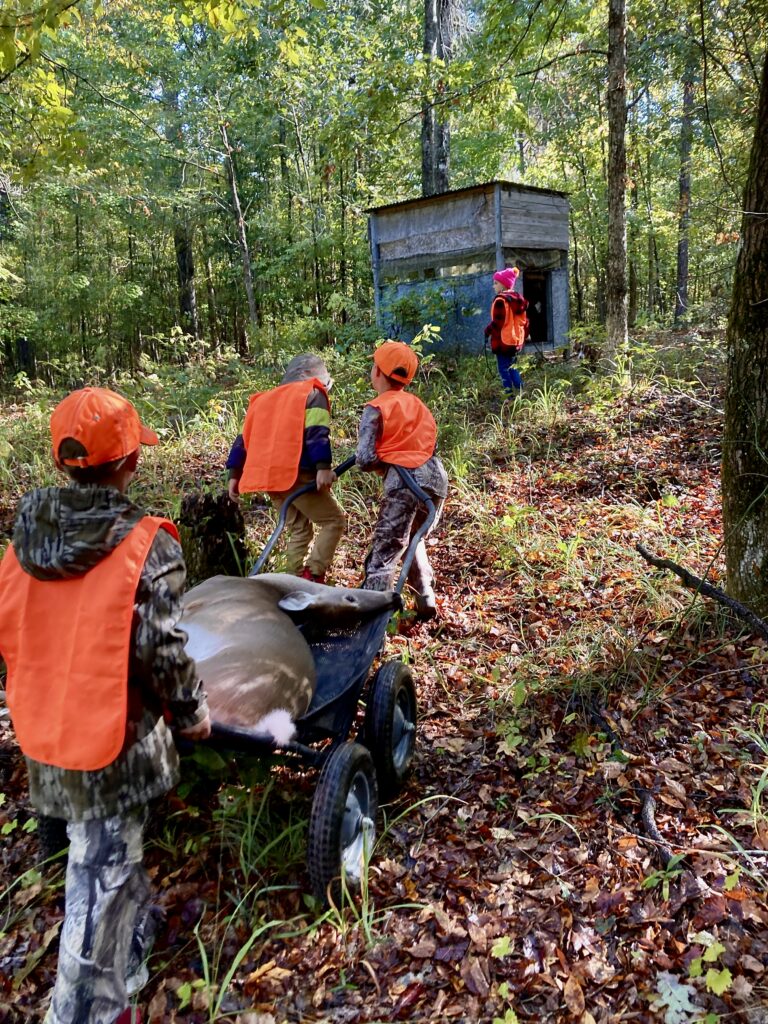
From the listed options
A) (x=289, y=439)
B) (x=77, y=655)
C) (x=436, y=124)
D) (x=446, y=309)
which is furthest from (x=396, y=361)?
(x=436, y=124)

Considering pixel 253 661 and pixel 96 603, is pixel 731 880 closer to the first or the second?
pixel 253 661

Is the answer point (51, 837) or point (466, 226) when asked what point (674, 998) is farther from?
point (466, 226)

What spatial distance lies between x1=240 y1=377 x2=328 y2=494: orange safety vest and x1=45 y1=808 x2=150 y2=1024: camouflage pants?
278 centimetres

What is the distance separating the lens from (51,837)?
3.00m

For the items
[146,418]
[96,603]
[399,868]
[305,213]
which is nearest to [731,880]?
[399,868]

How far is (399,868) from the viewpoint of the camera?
114 inches

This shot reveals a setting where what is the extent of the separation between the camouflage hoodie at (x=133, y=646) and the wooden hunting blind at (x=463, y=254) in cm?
1030

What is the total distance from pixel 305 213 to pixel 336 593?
1882 cm

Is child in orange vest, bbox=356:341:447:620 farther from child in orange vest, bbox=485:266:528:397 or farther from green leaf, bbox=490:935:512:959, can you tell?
child in orange vest, bbox=485:266:528:397

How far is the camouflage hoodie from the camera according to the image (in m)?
2.02

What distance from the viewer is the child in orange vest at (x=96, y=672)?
6.63 feet

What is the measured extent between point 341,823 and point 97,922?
2.76 feet

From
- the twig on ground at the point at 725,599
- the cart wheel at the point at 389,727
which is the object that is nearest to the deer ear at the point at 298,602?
the cart wheel at the point at 389,727

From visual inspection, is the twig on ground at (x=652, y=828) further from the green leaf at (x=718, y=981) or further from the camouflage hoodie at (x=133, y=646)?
the camouflage hoodie at (x=133, y=646)
